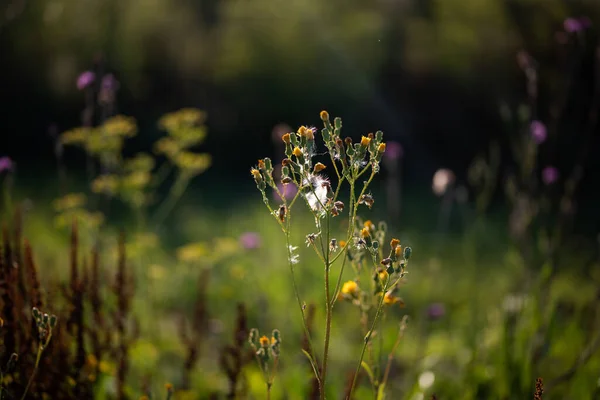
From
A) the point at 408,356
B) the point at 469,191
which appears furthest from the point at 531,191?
the point at 469,191

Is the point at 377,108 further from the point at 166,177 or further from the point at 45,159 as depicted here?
the point at 45,159

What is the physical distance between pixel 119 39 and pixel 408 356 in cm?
550

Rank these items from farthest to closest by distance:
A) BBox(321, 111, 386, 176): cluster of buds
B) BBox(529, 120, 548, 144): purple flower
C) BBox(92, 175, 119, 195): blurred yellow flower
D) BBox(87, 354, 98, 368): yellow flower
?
BBox(92, 175, 119, 195): blurred yellow flower → BBox(529, 120, 548, 144): purple flower → BBox(87, 354, 98, 368): yellow flower → BBox(321, 111, 386, 176): cluster of buds

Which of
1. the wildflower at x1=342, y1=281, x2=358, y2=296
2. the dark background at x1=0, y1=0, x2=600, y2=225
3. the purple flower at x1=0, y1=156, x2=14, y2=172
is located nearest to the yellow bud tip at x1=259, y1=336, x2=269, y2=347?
the wildflower at x1=342, y1=281, x2=358, y2=296

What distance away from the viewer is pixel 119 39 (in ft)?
23.5

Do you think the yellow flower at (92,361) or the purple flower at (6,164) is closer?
the yellow flower at (92,361)

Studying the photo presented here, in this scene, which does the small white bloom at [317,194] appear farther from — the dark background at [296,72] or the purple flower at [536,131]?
the dark background at [296,72]

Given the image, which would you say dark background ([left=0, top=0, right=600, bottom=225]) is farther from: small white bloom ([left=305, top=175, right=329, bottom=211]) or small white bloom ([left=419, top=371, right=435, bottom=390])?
small white bloom ([left=305, top=175, right=329, bottom=211])

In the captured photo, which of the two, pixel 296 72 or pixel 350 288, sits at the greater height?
pixel 296 72

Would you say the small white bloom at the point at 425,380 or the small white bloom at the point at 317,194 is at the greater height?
the small white bloom at the point at 425,380

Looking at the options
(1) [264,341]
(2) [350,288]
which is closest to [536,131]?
(2) [350,288]

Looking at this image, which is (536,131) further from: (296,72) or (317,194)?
(296,72)

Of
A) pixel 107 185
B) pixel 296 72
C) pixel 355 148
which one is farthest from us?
pixel 296 72

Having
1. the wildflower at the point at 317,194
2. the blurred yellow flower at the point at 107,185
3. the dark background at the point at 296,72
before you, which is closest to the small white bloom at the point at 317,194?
the wildflower at the point at 317,194
